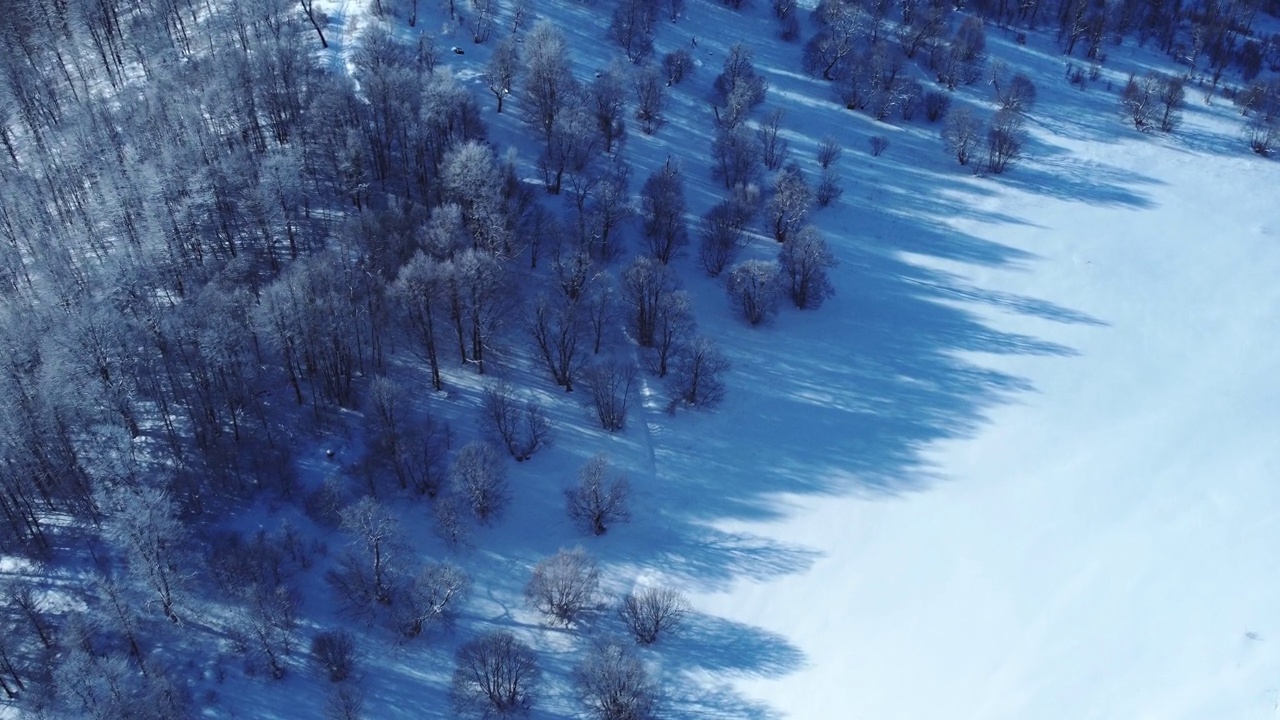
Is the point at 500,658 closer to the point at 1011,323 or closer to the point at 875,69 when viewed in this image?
the point at 1011,323

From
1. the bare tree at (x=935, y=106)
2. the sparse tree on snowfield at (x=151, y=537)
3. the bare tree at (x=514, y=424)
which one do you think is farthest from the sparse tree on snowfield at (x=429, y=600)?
the bare tree at (x=935, y=106)

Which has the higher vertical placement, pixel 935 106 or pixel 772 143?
pixel 935 106

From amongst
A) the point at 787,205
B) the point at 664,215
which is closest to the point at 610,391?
the point at 664,215

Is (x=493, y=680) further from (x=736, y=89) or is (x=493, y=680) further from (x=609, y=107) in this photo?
(x=736, y=89)

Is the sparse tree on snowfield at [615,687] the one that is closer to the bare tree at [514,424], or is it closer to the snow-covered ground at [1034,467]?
the snow-covered ground at [1034,467]

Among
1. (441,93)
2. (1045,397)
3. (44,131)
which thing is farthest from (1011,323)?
(44,131)

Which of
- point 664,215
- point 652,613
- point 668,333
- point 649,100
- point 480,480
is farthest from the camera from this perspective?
point 649,100
